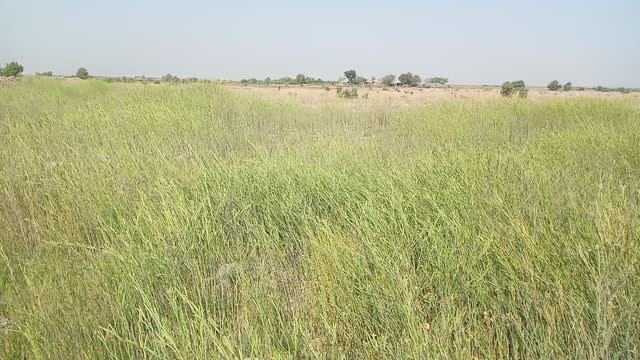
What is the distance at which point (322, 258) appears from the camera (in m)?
2.21

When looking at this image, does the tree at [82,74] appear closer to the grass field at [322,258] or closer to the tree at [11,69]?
the tree at [11,69]

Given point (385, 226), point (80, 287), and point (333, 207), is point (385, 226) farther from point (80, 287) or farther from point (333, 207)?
point (80, 287)

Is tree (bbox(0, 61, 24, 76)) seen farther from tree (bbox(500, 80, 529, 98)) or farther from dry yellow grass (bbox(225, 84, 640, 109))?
tree (bbox(500, 80, 529, 98))

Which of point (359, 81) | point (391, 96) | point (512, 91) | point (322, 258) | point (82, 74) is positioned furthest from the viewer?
point (359, 81)

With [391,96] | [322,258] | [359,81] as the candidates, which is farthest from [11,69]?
[359,81]

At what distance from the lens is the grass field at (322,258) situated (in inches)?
61.8

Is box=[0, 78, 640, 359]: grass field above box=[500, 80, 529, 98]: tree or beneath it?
beneath

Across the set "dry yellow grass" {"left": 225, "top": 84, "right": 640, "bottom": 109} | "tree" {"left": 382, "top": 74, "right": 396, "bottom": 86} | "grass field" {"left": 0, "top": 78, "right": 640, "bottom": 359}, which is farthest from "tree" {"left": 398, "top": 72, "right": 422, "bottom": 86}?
"grass field" {"left": 0, "top": 78, "right": 640, "bottom": 359}

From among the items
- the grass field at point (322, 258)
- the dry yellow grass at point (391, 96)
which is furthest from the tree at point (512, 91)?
the grass field at point (322, 258)

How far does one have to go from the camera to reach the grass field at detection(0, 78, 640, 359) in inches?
61.8

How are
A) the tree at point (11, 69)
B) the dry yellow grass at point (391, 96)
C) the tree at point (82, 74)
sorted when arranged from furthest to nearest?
the tree at point (82, 74) → the tree at point (11, 69) → the dry yellow grass at point (391, 96)

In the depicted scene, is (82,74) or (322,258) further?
(82,74)

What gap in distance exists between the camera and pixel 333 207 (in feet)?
10.0

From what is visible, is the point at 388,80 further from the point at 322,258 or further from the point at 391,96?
the point at 322,258
